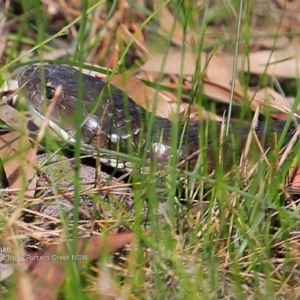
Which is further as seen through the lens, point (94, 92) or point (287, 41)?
point (287, 41)

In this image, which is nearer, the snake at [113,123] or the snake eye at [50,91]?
the snake at [113,123]

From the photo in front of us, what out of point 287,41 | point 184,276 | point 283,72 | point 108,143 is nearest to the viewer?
point 184,276

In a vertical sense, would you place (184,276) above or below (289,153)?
below

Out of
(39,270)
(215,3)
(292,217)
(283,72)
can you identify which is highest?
(215,3)

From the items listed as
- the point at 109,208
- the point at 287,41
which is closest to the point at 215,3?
the point at 287,41

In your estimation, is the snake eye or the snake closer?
the snake

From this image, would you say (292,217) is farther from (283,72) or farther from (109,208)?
(283,72)

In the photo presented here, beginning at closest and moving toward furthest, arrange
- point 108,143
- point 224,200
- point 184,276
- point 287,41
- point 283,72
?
point 184,276, point 224,200, point 108,143, point 283,72, point 287,41

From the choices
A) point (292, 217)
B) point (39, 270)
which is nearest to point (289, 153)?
point (292, 217)

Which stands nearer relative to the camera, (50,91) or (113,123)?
(113,123)
